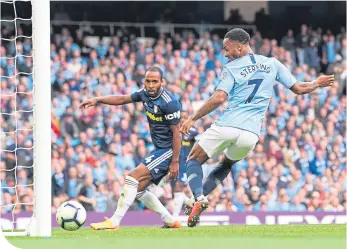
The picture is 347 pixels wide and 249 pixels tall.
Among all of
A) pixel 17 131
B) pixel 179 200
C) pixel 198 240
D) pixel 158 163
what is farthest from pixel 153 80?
pixel 17 131

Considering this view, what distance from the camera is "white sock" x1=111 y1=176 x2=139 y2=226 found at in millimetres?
11266

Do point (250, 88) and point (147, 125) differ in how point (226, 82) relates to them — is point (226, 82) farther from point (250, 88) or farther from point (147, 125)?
point (147, 125)

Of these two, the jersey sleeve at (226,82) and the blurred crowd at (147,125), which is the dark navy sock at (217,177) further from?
the blurred crowd at (147,125)

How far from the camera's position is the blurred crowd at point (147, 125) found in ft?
59.9

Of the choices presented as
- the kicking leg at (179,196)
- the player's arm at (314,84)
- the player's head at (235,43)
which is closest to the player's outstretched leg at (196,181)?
the player's head at (235,43)

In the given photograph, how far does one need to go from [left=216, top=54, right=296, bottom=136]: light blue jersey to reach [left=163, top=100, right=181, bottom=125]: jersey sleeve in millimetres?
824

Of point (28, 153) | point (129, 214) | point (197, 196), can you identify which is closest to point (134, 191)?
point (197, 196)

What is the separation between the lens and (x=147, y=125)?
789 inches

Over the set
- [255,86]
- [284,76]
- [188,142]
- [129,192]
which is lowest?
[129,192]

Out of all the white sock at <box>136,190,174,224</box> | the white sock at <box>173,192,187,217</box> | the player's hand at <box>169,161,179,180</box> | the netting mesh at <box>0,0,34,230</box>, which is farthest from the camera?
the white sock at <box>173,192,187,217</box>

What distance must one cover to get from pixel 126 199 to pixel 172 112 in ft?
3.73

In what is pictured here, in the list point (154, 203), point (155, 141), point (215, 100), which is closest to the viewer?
point (215, 100)

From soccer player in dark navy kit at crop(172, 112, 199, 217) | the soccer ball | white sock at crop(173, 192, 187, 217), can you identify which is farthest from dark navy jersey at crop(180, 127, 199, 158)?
the soccer ball

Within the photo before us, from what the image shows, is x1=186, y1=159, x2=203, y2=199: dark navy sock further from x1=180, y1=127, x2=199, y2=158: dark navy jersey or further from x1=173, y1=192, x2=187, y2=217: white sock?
x1=173, y1=192, x2=187, y2=217: white sock
